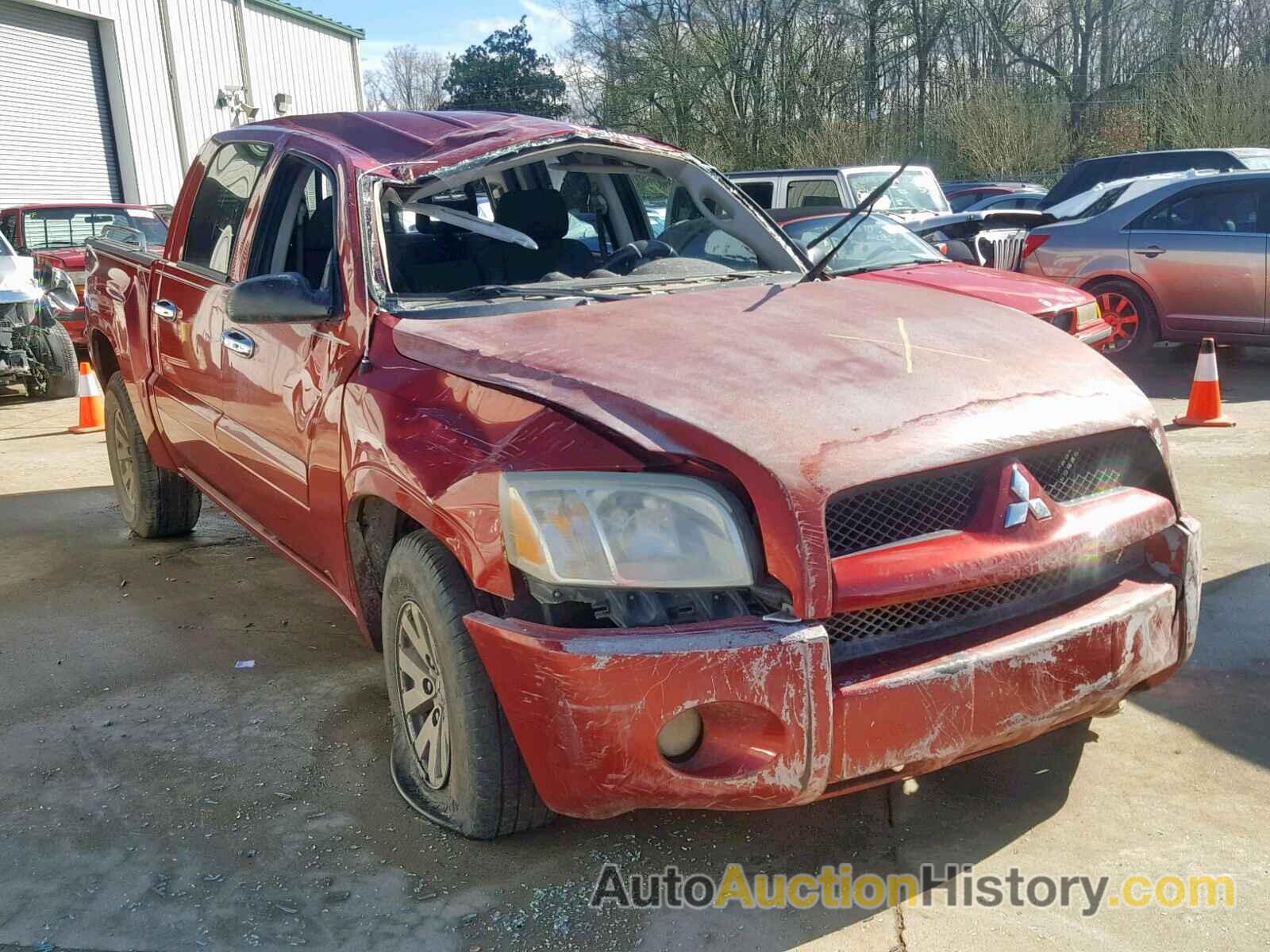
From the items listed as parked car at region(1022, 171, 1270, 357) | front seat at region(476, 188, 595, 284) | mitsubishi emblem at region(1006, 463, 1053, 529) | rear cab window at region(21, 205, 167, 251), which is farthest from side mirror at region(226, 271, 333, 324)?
rear cab window at region(21, 205, 167, 251)

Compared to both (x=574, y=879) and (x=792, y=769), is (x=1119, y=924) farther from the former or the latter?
(x=574, y=879)

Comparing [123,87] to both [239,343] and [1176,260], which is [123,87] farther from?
[239,343]

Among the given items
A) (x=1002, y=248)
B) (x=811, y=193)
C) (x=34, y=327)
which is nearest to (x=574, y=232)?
(x=1002, y=248)

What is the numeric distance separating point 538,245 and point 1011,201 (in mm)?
16349

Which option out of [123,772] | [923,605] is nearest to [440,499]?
[923,605]

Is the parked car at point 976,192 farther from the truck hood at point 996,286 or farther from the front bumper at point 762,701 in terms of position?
the front bumper at point 762,701

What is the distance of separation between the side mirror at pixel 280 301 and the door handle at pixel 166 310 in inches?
49.0

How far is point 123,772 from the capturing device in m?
3.23

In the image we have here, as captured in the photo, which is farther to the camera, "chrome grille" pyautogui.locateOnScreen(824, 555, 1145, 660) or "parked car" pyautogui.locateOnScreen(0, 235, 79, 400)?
"parked car" pyautogui.locateOnScreen(0, 235, 79, 400)

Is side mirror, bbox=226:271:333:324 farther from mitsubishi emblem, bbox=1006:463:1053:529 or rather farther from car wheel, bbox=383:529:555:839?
mitsubishi emblem, bbox=1006:463:1053:529

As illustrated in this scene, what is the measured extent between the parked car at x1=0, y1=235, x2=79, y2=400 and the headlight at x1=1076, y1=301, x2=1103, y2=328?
8208 mm

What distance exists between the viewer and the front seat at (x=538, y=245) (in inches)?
150

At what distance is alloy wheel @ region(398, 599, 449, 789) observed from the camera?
274 cm

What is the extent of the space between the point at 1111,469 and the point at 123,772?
8.99 ft
